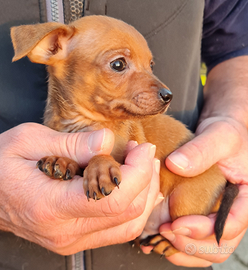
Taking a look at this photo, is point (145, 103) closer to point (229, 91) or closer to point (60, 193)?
point (60, 193)

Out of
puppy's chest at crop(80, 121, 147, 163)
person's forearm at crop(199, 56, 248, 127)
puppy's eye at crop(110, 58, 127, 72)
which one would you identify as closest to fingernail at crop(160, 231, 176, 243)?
puppy's chest at crop(80, 121, 147, 163)

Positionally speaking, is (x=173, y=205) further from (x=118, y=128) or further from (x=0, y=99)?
(x=0, y=99)

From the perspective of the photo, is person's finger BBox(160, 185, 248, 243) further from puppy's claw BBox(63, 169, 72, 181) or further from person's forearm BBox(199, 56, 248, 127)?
puppy's claw BBox(63, 169, 72, 181)

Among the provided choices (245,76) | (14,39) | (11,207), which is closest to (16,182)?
(11,207)

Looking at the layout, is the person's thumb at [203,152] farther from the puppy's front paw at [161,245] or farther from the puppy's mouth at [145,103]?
the puppy's front paw at [161,245]

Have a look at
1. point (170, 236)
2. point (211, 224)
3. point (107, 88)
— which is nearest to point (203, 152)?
point (211, 224)
